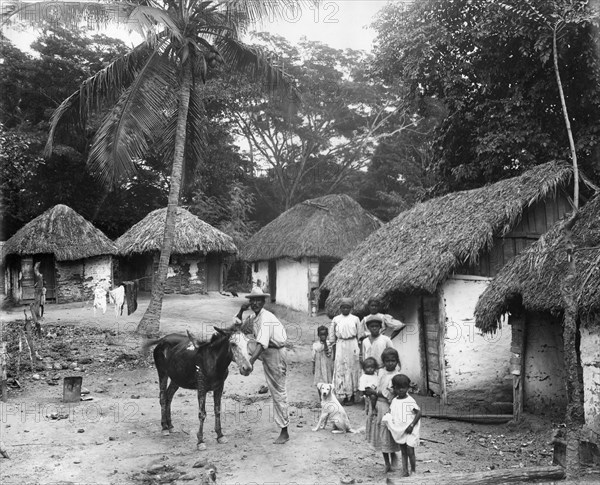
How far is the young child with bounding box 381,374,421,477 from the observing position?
505 cm

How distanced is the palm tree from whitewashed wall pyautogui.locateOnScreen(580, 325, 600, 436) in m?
8.26

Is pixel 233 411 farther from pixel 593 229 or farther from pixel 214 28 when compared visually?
pixel 214 28

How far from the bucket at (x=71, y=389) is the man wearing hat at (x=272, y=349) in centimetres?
350

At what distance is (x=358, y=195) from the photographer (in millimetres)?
29469

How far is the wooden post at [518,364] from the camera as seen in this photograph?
777cm

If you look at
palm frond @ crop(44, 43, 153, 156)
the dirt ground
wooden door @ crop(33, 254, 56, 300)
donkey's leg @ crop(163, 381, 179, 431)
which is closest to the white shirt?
the dirt ground

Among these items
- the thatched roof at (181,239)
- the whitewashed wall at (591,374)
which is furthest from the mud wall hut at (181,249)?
the whitewashed wall at (591,374)

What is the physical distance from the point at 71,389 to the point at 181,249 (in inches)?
499

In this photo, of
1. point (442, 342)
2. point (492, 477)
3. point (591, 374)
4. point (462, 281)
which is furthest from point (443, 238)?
point (492, 477)

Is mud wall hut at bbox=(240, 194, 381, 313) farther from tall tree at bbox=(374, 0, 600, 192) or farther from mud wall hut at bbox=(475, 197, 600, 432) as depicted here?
mud wall hut at bbox=(475, 197, 600, 432)

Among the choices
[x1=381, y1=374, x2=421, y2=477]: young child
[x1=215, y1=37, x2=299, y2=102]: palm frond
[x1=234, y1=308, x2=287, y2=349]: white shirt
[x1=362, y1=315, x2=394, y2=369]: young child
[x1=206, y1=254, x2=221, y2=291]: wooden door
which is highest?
[x1=215, y1=37, x2=299, y2=102]: palm frond

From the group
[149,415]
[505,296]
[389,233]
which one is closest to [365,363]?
[505,296]

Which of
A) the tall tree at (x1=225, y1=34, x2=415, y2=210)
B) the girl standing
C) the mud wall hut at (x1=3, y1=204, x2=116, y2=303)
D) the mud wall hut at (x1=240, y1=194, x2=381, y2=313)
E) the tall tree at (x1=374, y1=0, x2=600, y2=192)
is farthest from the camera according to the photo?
the tall tree at (x1=225, y1=34, x2=415, y2=210)

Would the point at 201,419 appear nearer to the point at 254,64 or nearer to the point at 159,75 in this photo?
the point at 159,75
